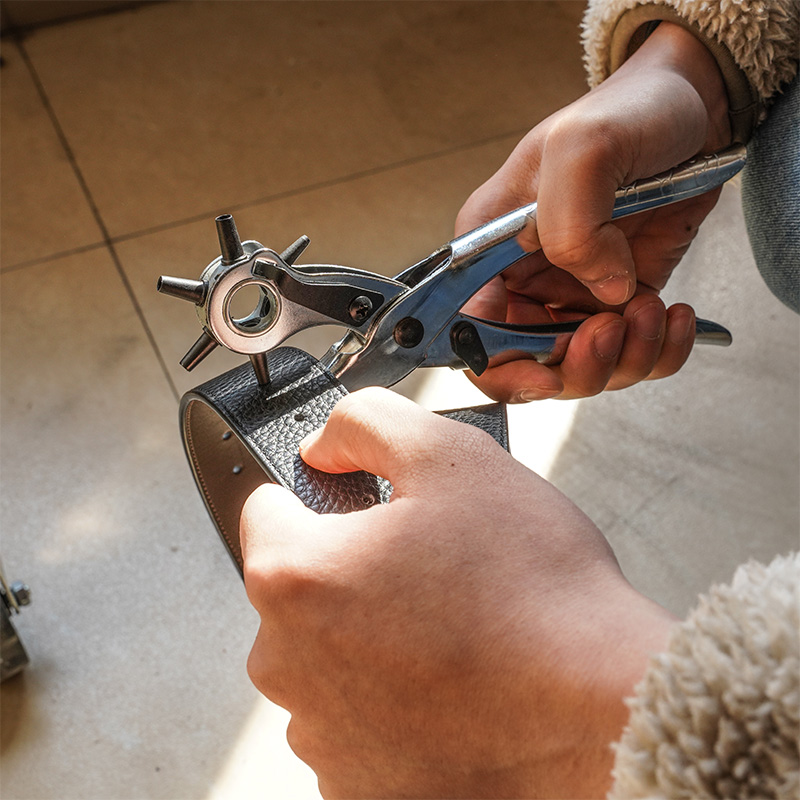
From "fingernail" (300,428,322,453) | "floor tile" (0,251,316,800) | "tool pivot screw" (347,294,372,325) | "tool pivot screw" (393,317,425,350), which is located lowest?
"floor tile" (0,251,316,800)

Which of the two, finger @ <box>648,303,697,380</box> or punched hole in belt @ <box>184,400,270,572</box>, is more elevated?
punched hole in belt @ <box>184,400,270,572</box>

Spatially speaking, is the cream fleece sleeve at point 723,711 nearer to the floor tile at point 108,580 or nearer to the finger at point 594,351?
the finger at point 594,351

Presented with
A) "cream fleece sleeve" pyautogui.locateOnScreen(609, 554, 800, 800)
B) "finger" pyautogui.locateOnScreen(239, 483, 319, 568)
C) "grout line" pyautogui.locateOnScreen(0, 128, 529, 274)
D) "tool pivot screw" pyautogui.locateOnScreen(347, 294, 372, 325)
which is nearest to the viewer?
"cream fleece sleeve" pyautogui.locateOnScreen(609, 554, 800, 800)

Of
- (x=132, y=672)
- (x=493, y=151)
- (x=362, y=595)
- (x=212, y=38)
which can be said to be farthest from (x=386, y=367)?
(x=212, y=38)

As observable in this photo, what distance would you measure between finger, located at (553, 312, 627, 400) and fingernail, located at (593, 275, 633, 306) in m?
0.02

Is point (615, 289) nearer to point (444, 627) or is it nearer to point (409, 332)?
point (409, 332)

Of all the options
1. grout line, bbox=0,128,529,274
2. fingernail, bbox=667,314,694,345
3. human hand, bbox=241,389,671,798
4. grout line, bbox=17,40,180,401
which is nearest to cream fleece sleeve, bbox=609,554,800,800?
human hand, bbox=241,389,671,798

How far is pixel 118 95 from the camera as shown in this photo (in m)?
1.56

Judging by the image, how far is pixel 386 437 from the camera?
444 mm

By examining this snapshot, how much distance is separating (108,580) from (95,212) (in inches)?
26.5

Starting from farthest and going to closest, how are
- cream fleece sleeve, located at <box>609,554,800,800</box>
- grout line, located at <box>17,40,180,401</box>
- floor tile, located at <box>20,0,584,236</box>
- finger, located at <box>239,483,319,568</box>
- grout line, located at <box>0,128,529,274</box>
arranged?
floor tile, located at <box>20,0,584,236</box> → grout line, located at <box>0,128,529,274</box> → grout line, located at <box>17,40,180,401</box> → finger, located at <box>239,483,319,568</box> → cream fleece sleeve, located at <box>609,554,800,800</box>

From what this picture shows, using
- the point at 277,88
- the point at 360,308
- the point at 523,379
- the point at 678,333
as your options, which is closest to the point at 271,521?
the point at 360,308

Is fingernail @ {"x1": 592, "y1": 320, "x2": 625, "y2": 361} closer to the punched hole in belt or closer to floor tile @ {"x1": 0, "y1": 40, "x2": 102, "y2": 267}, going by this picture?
the punched hole in belt

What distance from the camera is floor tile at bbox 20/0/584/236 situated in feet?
4.65
